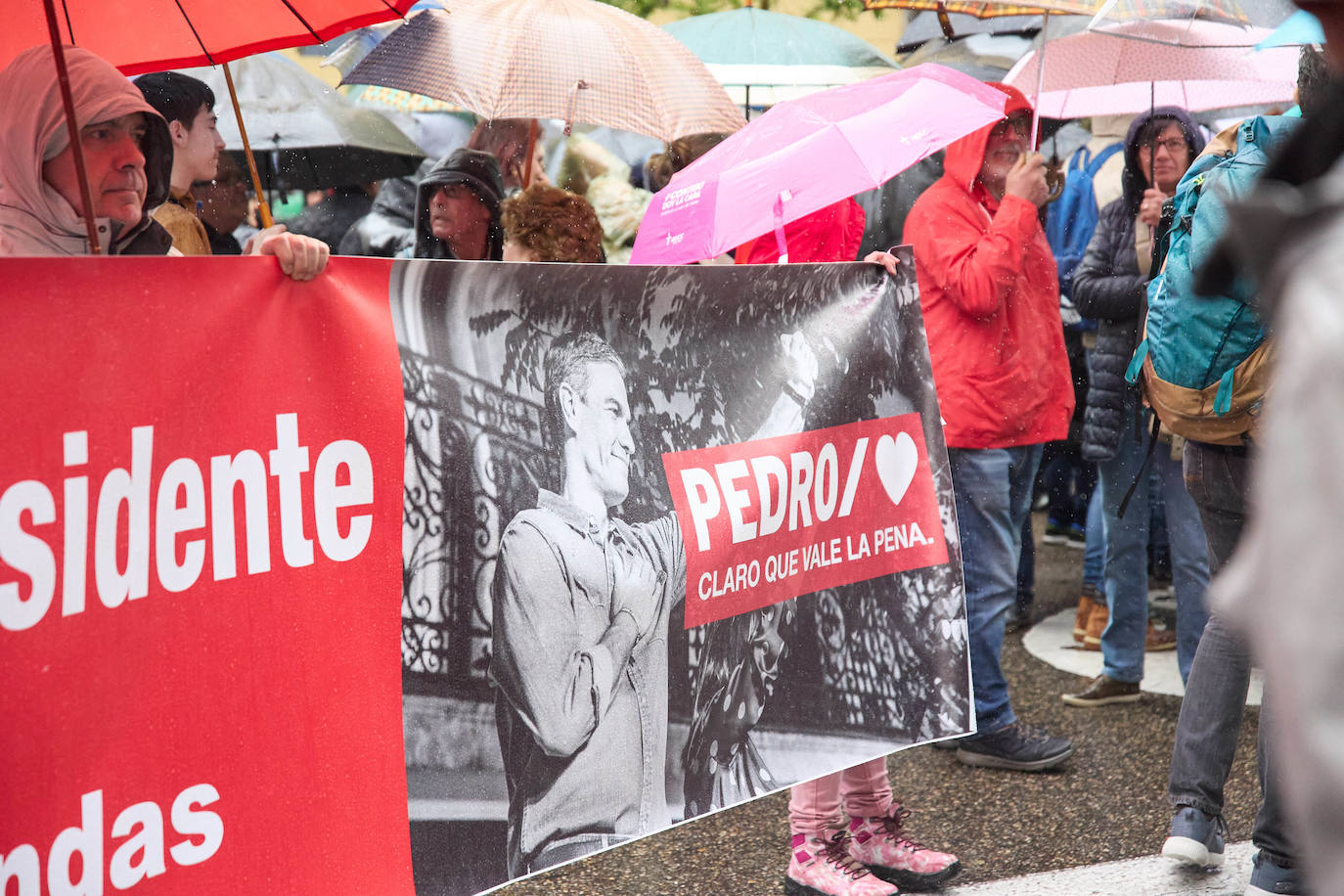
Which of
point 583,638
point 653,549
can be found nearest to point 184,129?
point 653,549

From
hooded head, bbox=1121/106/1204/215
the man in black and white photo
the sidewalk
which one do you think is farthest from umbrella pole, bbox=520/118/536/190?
the sidewalk

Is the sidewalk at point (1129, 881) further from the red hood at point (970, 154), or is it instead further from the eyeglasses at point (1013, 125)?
the eyeglasses at point (1013, 125)

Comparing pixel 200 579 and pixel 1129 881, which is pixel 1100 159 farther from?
pixel 200 579

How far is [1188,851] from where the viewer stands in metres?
3.64

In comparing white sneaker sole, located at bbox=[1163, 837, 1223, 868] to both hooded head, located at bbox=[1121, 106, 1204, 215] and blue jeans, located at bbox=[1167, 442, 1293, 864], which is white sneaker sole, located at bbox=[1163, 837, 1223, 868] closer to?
blue jeans, located at bbox=[1167, 442, 1293, 864]

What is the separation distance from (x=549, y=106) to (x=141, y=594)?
10.9 ft

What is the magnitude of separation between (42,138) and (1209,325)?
283cm

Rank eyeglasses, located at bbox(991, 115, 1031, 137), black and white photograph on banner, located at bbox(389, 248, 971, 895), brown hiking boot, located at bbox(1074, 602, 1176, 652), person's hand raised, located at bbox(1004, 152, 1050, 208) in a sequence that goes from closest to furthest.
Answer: black and white photograph on banner, located at bbox(389, 248, 971, 895) < person's hand raised, located at bbox(1004, 152, 1050, 208) < eyeglasses, located at bbox(991, 115, 1031, 137) < brown hiking boot, located at bbox(1074, 602, 1176, 652)

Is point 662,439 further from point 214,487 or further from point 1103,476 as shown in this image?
point 1103,476

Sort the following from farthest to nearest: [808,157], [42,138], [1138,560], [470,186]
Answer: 1. [1138,560]
2. [470,186]
3. [808,157]
4. [42,138]

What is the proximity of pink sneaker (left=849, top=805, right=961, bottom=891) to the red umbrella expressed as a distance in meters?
2.62

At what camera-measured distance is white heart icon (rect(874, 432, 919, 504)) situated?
11.9 ft

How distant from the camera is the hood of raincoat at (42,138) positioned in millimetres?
2729

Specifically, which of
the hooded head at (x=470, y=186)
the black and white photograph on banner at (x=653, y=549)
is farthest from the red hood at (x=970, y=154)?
the hooded head at (x=470, y=186)
